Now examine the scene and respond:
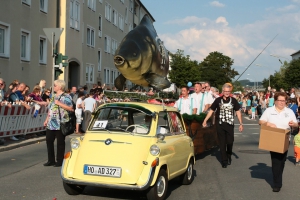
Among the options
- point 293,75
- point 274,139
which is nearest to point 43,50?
point 274,139

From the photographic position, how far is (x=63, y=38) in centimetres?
3331

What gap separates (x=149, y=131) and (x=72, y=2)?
95.3 feet

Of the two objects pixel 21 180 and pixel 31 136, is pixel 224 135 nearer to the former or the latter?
pixel 21 180

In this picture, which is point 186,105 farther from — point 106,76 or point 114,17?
point 114,17

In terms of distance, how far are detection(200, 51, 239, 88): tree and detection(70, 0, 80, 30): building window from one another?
93.0 m

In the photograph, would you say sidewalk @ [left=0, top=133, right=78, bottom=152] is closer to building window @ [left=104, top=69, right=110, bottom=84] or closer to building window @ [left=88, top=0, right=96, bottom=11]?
building window @ [left=88, top=0, right=96, bottom=11]

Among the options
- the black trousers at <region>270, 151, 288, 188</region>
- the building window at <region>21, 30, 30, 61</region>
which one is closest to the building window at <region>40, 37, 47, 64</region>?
the building window at <region>21, 30, 30, 61</region>

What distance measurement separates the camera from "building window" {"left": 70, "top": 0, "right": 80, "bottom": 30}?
34.8 metres

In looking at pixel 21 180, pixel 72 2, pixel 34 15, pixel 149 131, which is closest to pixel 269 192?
pixel 149 131

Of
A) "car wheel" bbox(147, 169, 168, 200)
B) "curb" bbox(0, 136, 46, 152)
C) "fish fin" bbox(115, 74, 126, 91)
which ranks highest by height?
"fish fin" bbox(115, 74, 126, 91)

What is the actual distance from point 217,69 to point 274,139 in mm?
123932

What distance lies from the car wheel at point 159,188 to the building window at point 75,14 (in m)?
28.8

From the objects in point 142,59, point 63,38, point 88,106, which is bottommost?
point 88,106

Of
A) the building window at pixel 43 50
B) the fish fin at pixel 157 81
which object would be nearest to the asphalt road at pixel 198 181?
the fish fin at pixel 157 81
